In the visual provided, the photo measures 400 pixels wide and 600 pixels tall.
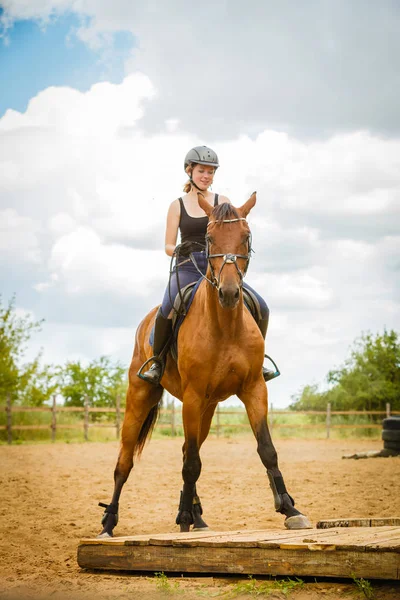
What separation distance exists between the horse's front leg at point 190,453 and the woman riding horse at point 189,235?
37.2 inches

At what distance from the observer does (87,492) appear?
412 inches

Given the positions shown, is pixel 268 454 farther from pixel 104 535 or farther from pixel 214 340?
pixel 104 535

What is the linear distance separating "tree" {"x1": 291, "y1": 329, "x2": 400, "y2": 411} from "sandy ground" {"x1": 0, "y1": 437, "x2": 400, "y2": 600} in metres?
19.1

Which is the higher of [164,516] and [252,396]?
[252,396]

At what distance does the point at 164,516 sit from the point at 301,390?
Answer: 3133 centimetres

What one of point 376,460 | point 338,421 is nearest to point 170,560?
point 376,460

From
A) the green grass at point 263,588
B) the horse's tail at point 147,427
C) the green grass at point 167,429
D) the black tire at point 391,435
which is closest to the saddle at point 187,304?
the horse's tail at point 147,427

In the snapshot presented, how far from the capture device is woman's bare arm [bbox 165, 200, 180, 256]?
6.55 m

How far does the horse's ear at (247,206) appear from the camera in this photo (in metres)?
5.47

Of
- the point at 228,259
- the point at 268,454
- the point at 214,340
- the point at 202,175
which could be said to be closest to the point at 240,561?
Result: the point at 268,454

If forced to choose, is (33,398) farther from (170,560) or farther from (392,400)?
(170,560)

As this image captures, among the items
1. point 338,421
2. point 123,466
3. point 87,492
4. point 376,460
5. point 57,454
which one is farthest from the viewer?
point 338,421

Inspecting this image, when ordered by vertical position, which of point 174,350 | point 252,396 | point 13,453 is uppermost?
point 174,350

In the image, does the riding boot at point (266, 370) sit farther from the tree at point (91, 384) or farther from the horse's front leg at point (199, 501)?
the tree at point (91, 384)
